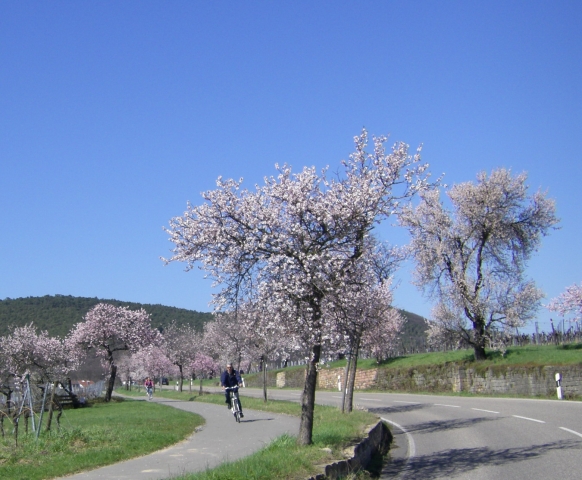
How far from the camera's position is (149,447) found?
1507 cm

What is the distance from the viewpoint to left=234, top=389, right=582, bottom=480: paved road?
35.4 ft

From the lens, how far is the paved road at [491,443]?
10805mm

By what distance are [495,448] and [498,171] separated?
25.7m

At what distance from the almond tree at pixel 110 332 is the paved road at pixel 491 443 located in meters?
27.0

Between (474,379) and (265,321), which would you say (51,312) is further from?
(265,321)

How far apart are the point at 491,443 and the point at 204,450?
651 centimetres

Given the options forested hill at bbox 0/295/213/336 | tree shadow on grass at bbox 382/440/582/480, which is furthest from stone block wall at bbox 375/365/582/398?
forested hill at bbox 0/295/213/336

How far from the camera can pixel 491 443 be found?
14.1m

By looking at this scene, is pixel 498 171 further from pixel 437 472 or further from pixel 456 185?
pixel 437 472

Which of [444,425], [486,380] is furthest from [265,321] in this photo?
[486,380]

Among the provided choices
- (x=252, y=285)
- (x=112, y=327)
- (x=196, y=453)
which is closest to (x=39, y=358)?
(x=112, y=327)

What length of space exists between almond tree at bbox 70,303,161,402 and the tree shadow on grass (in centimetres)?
3418

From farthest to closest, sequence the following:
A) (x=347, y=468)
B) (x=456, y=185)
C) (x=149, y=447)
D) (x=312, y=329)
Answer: (x=456, y=185), (x=149, y=447), (x=312, y=329), (x=347, y=468)

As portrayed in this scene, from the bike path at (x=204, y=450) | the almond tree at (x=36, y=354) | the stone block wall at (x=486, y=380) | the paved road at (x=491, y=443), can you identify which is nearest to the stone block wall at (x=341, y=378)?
the stone block wall at (x=486, y=380)
